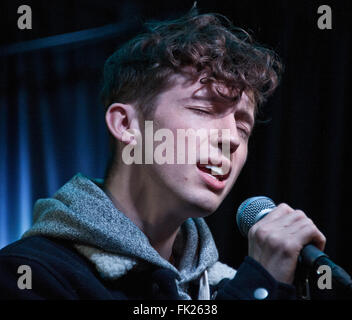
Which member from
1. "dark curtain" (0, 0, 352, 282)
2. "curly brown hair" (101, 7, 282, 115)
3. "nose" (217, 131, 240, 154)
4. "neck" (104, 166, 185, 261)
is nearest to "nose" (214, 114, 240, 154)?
"nose" (217, 131, 240, 154)

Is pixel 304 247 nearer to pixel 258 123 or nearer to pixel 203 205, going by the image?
pixel 203 205

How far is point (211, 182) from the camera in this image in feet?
3.78

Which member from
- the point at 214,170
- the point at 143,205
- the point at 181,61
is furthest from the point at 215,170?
the point at 181,61

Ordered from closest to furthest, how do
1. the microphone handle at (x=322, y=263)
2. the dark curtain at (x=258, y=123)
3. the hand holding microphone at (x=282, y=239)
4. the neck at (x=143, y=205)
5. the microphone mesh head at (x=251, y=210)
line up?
the microphone handle at (x=322, y=263) < the hand holding microphone at (x=282, y=239) < the microphone mesh head at (x=251, y=210) < the neck at (x=143, y=205) < the dark curtain at (x=258, y=123)

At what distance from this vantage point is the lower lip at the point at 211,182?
1.14m

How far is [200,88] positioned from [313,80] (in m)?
0.90

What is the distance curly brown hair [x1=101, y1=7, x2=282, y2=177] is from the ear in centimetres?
3

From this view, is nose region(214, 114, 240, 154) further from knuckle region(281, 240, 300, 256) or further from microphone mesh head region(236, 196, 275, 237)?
knuckle region(281, 240, 300, 256)

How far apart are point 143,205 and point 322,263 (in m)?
0.60

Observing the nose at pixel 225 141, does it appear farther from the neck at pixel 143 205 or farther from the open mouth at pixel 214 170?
the neck at pixel 143 205

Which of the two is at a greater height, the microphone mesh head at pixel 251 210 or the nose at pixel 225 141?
the nose at pixel 225 141

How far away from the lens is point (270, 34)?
1.89m

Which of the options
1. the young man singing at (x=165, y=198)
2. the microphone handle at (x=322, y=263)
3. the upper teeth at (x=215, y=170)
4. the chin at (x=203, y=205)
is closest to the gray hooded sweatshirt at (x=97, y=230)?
the young man singing at (x=165, y=198)

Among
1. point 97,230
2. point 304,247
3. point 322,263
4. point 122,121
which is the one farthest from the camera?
point 122,121
